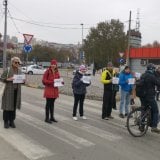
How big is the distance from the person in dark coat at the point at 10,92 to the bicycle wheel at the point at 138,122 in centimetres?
279

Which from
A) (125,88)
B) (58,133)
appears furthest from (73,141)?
(125,88)

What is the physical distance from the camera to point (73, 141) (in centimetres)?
856

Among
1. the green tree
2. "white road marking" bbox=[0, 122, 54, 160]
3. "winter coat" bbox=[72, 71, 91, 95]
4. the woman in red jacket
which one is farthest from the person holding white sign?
the green tree

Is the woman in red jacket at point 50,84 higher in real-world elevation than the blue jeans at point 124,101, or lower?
higher

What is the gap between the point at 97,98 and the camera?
58.5 feet

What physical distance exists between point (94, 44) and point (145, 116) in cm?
7292

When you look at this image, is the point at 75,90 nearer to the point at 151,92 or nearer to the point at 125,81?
the point at 125,81

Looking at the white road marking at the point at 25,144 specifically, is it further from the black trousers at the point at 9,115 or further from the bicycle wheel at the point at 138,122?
the bicycle wheel at the point at 138,122

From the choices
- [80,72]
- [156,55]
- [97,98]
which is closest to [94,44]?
[156,55]

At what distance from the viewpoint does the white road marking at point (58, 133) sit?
8.39 meters

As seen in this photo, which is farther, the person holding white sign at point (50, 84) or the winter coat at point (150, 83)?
the person holding white sign at point (50, 84)

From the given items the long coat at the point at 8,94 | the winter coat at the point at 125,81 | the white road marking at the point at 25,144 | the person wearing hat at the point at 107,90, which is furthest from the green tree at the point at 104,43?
the white road marking at the point at 25,144

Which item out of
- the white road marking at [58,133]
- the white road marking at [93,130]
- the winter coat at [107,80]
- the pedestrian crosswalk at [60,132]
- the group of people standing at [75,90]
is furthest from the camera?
the winter coat at [107,80]

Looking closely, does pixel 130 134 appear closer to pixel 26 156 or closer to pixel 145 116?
pixel 145 116
